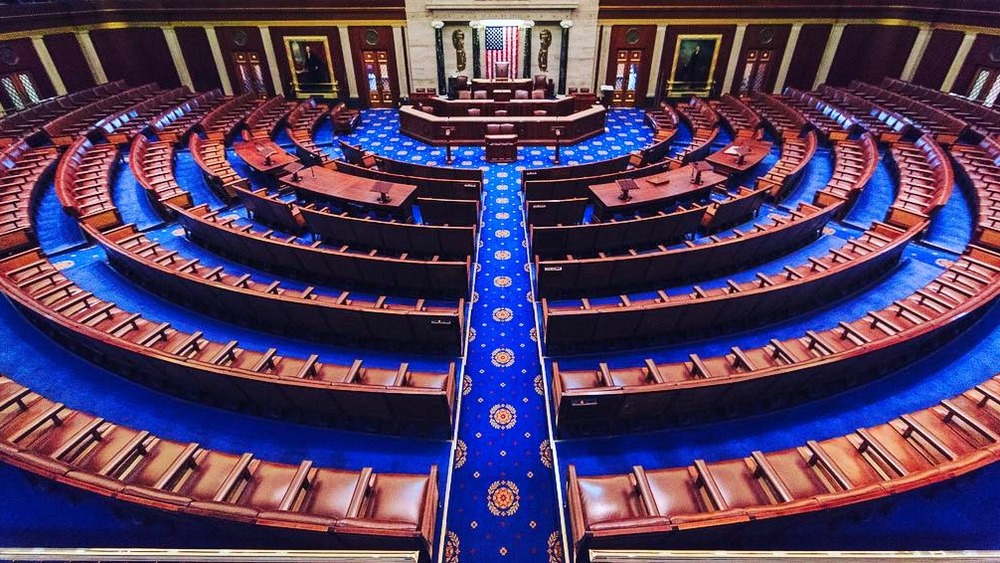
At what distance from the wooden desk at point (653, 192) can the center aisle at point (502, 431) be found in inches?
58.2

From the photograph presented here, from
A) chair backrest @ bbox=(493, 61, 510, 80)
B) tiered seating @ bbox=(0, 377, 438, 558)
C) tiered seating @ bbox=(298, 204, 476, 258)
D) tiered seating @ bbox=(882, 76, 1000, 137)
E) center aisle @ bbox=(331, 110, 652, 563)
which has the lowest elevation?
center aisle @ bbox=(331, 110, 652, 563)

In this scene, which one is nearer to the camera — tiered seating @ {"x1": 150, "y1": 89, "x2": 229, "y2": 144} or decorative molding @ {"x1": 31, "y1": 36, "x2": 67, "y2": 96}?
tiered seating @ {"x1": 150, "y1": 89, "x2": 229, "y2": 144}

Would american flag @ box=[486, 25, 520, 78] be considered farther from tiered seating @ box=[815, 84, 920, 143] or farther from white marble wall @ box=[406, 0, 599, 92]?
tiered seating @ box=[815, 84, 920, 143]

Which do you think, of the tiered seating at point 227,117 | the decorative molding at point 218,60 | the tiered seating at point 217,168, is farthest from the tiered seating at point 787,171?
the decorative molding at point 218,60

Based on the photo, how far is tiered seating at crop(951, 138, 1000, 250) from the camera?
5.86m

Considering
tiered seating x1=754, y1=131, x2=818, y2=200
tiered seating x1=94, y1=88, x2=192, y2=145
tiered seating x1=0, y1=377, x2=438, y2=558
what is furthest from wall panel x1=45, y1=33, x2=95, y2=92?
tiered seating x1=754, y1=131, x2=818, y2=200

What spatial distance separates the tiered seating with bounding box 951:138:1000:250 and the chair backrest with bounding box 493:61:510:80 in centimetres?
1274

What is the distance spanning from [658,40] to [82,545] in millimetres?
18217

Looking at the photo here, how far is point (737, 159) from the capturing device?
8.63 m

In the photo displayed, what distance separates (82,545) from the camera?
311cm

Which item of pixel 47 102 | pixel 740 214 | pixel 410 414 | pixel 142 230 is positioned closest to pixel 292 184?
pixel 142 230

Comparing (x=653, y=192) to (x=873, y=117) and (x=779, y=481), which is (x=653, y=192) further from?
(x=873, y=117)

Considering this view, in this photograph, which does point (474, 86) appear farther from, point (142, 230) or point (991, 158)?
point (991, 158)

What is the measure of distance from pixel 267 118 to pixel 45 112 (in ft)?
18.5
